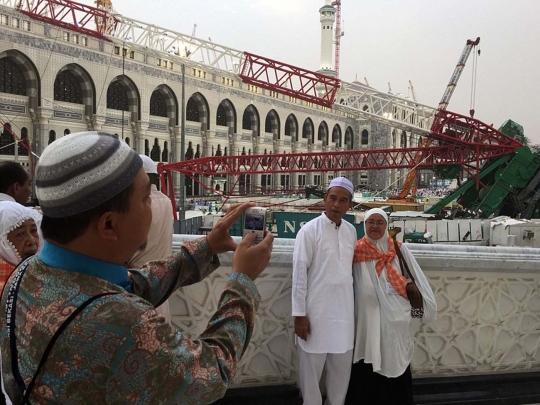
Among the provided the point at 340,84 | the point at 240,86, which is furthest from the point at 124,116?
the point at 340,84

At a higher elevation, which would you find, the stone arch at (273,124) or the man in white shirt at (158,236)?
Answer: the stone arch at (273,124)

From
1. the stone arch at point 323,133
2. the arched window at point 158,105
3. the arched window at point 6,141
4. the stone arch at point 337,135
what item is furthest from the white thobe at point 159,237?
the stone arch at point 337,135

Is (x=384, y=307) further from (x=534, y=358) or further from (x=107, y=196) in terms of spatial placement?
(x=107, y=196)

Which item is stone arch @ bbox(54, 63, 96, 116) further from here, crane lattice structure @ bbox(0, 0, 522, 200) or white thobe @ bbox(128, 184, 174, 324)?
white thobe @ bbox(128, 184, 174, 324)

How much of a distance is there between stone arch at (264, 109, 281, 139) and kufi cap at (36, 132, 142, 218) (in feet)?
100

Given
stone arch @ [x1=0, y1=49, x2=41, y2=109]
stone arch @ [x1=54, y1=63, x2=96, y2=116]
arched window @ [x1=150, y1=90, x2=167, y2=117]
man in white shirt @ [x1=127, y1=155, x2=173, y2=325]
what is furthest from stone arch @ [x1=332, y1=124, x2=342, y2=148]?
man in white shirt @ [x1=127, y1=155, x2=173, y2=325]

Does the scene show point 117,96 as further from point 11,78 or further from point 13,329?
point 13,329

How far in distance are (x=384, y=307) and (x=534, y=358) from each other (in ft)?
3.69

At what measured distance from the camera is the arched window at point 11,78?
55.8 ft

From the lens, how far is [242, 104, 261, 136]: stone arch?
29109 millimetres

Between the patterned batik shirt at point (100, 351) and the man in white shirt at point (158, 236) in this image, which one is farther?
the man in white shirt at point (158, 236)

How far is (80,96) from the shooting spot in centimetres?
1967

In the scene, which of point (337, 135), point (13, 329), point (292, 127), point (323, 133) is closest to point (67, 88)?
point (292, 127)

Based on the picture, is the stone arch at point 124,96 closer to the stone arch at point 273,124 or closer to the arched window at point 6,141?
the arched window at point 6,141
